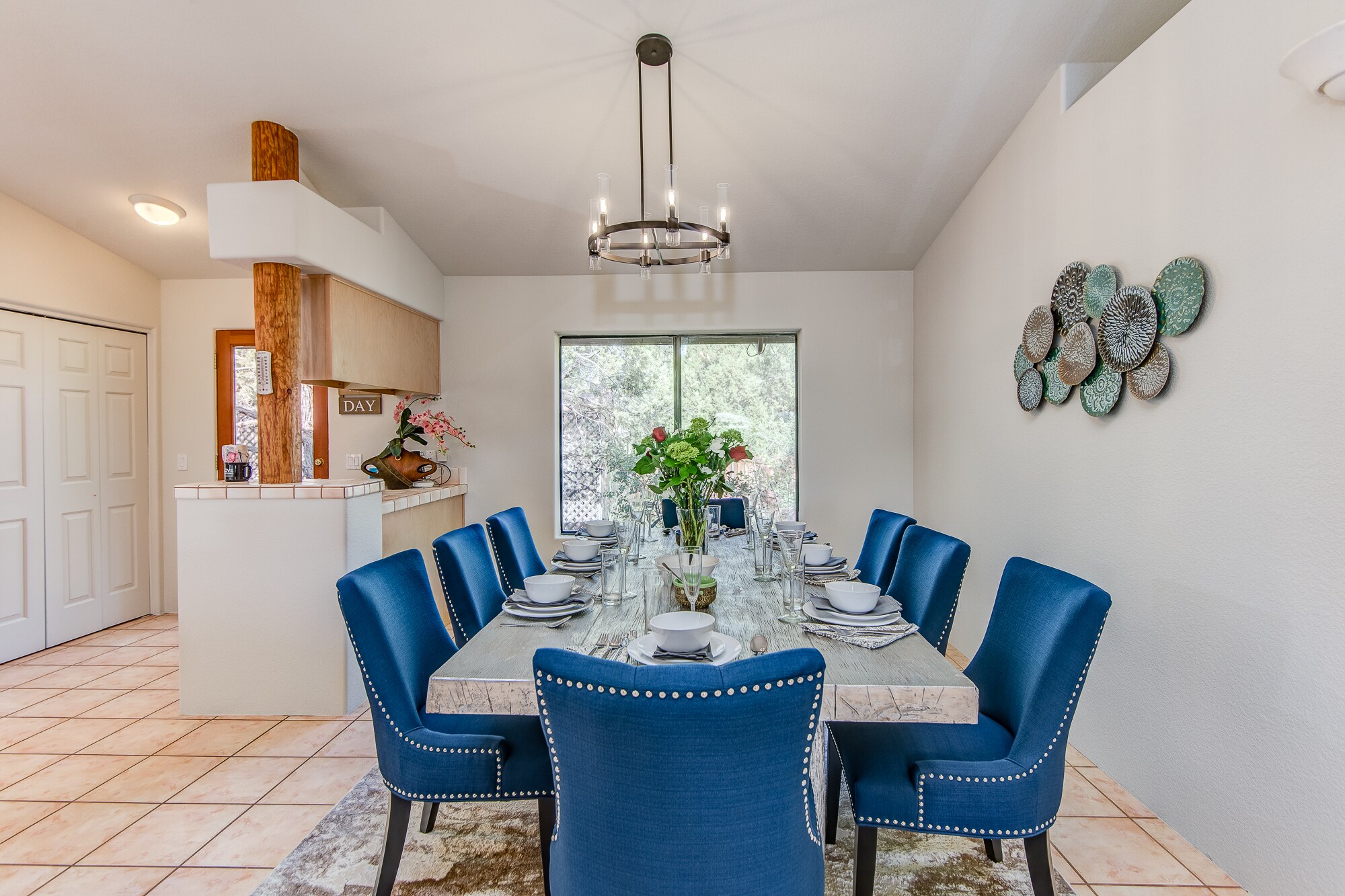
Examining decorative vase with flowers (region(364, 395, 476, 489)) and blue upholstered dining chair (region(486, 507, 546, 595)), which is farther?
decorative vase with flowers (region(364, 395, 476, 489))

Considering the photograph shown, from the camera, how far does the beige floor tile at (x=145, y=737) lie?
2.61 metres

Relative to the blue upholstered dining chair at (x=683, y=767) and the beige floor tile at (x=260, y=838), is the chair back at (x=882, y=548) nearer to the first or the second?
the blue upholstered dining chair at (x=683, y=767)

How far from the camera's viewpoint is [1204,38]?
1.92 metres

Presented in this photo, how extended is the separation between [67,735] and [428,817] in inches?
72.9

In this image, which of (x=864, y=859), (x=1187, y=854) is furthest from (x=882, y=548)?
(x=864, y=859)

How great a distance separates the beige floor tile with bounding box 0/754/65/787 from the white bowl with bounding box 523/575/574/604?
2123 millimetres

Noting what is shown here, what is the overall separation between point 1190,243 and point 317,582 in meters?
3.35

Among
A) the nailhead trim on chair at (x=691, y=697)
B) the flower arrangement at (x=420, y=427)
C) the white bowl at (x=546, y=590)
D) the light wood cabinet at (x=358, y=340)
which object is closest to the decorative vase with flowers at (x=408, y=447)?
the flower arrangement at (x=420, y=427)

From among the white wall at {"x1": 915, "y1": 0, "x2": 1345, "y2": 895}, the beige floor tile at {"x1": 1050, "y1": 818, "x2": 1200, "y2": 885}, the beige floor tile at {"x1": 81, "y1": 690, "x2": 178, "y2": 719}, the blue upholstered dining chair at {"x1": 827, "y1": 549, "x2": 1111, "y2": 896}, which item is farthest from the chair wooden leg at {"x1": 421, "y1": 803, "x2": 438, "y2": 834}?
the white wall at {"x1": 915, "y1": 0, "x2": 1345, "y2": 895}

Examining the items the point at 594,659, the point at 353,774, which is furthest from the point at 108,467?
the point at 594,659

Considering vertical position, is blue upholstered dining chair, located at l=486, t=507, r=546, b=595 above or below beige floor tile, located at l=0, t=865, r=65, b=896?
above

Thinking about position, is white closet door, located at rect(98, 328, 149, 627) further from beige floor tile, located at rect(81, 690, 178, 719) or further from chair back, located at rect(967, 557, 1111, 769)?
chair back, located at rect(967, 557, 1111, 769)

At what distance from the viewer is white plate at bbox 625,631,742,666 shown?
4.63 feet

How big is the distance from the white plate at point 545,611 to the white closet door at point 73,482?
3.69 m
